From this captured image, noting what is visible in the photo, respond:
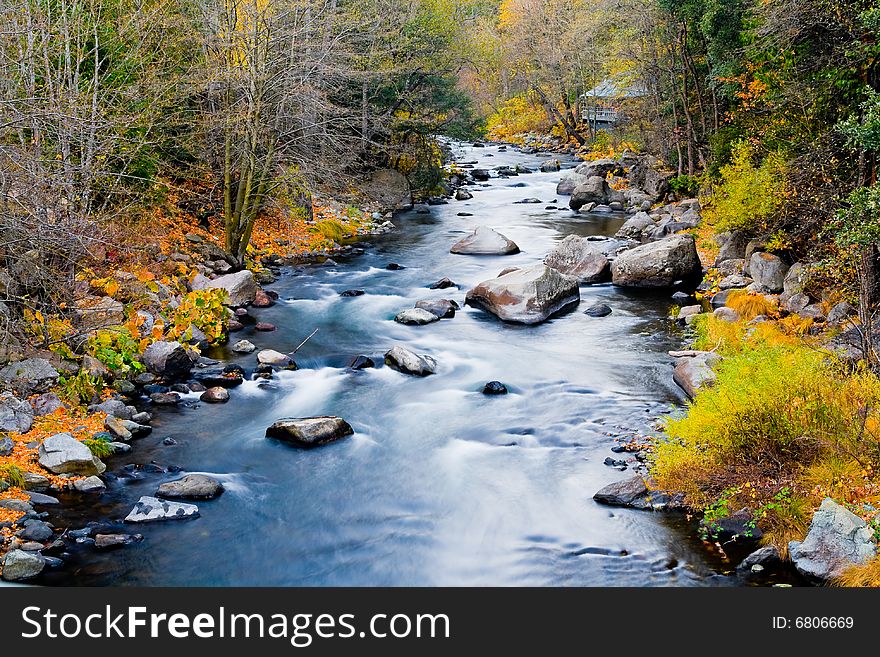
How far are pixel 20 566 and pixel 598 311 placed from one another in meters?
13.0

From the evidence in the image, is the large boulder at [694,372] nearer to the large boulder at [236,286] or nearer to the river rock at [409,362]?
the river rock at [409,362]

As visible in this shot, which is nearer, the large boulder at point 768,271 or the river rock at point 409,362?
the river rock at point 409,362

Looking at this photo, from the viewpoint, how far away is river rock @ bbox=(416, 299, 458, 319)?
1850 centimetres

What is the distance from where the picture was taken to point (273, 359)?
15.2 metres

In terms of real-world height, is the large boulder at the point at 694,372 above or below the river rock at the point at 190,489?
above

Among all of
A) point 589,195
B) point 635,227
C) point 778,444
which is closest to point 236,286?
point 778,444

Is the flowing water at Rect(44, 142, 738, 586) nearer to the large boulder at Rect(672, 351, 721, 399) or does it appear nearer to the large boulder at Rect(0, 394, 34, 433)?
the large boulder at Rect(672, 351, 721, 399)

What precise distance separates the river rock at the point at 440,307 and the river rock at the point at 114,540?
32.9 ft

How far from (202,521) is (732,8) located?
796 inches

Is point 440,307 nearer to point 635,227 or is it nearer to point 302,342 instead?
point 302,342

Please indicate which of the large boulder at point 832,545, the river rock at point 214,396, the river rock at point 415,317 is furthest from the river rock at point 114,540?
the river rock at point 415,317

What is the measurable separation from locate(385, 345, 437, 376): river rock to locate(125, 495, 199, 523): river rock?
18.7 ft

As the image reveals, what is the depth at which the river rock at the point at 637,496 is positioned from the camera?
32.3 feet

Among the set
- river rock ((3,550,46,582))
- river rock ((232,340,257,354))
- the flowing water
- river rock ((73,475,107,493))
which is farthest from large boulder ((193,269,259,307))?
river rock ((3,550,46,582))
